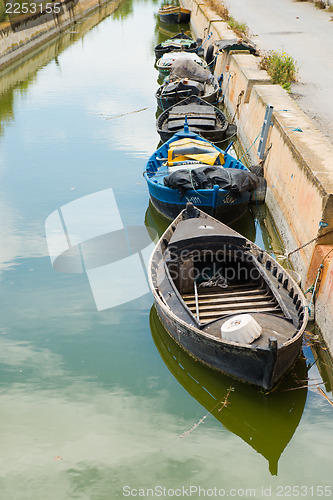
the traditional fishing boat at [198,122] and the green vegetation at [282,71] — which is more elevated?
the green vegetation at [282,71]

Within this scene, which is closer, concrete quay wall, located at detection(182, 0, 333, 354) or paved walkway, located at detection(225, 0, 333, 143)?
concrete quay wall, located at detection(182, 0, 333, 354)

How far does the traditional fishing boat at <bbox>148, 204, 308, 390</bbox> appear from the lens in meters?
7.14

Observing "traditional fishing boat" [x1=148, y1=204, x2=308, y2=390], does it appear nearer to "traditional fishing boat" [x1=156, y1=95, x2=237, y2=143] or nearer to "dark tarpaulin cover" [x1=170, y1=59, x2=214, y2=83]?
"traditional fishing boat" [x1=156, y1=95, x2=237, y2=143]

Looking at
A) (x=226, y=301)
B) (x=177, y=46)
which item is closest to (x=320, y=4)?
(x=177, y=46)

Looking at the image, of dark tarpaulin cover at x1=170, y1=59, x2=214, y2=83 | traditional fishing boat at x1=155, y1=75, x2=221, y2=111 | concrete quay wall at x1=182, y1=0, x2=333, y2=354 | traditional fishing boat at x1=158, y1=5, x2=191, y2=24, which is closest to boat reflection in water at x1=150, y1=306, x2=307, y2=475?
concrete quay wall at x1=182, y1=0, x2=333, y2=354

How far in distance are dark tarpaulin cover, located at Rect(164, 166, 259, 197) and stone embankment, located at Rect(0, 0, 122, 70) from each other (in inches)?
886

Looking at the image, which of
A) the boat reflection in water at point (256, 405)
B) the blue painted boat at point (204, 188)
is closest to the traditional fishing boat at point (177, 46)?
the blue painted boat at point (204, 188)

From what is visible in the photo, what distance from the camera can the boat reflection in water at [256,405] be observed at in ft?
23.8

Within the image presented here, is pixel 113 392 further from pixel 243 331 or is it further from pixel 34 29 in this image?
pixel 34 29

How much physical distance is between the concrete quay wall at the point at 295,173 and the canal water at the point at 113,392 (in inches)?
32.2

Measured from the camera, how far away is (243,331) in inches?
281

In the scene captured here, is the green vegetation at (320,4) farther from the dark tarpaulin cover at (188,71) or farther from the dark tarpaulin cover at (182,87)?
the dark tarpaulin cover at (182,87)

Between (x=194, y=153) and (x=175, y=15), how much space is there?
33.5 meters

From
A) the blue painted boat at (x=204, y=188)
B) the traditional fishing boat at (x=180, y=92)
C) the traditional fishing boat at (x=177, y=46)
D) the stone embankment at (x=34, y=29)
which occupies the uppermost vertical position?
the stone embankment at (x=34, y=29)
